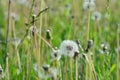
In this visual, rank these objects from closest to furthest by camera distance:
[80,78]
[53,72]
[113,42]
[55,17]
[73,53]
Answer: [53,72] < [73,53] < [80,78] < [113,42] < [55,17]

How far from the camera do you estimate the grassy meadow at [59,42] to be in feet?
4.57

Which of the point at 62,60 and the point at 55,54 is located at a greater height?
the point at 55,54

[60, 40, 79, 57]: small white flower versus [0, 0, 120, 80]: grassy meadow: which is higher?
[60, 40, 79, 57]: small white flower

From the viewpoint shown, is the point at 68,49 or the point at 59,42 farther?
the point at 59,42

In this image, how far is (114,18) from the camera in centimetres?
406

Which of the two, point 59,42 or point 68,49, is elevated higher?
point 68,49

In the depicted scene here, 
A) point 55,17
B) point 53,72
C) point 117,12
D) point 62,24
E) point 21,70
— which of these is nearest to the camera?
point 53,72

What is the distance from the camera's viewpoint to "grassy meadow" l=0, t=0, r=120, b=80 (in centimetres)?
139

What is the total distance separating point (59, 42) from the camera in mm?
2652

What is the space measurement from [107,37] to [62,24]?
0.51 metres

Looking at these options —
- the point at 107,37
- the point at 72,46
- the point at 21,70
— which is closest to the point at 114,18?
the point at 107,37

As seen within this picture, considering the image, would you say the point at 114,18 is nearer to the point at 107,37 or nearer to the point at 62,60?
the point at 107,37

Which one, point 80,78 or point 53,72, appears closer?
point 53,72

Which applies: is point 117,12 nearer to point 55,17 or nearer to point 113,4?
point 113,4
